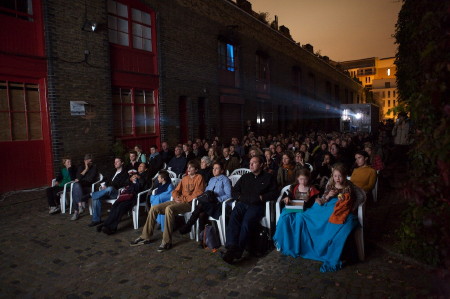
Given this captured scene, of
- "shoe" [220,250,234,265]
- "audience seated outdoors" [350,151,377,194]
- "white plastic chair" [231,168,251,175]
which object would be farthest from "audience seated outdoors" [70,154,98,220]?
"audience seated outdoors" [350,151,377,194]

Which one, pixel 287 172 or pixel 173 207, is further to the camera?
pixel 287 172

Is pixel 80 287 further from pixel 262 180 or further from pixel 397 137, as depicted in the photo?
pixel 397 137

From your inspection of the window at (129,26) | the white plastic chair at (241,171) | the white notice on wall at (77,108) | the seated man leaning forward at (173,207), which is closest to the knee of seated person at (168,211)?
the seated man leaning forward at (173,207)

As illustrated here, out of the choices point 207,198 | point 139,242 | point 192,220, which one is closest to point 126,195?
point 139,242

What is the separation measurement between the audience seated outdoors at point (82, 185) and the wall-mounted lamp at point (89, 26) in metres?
4.24

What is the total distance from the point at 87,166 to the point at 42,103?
265cm

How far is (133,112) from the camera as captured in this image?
1096 cm

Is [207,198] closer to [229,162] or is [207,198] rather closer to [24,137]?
[229,162]

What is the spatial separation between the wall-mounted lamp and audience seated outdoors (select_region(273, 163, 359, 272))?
7980 mm

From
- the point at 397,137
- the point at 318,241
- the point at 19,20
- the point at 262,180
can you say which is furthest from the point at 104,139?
the point at 397,137

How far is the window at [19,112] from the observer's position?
7766mm

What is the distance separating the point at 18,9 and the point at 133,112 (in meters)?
4.31

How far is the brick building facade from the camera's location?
8.20 m

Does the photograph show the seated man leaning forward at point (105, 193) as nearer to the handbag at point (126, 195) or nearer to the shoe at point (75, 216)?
the handbag at point (126, 195)
